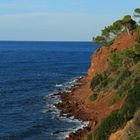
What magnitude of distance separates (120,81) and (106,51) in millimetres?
25037

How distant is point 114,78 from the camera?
68875 millimetres

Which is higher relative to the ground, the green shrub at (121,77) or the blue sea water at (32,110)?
the green shrub at (121,77)

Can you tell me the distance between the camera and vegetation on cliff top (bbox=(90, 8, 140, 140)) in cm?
3941

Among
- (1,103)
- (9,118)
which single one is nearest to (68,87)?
(1,103)

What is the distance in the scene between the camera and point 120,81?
63.8 meters

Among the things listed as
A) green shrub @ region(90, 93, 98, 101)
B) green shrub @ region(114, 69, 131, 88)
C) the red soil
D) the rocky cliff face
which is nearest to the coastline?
the red soil

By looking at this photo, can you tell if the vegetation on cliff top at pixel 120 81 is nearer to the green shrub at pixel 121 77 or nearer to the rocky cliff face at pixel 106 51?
the green shrub at pixel 121 77

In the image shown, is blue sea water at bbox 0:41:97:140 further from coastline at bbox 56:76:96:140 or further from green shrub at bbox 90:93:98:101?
green shrub at bbox 90:93:98:101

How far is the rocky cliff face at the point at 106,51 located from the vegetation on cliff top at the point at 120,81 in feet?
5.68

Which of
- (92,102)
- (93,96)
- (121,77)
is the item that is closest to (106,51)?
(93,96)

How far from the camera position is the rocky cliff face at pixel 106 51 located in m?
81.5

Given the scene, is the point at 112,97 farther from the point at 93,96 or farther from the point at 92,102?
the point at 93,96

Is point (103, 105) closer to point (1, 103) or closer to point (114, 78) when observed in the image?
point (114, 78)

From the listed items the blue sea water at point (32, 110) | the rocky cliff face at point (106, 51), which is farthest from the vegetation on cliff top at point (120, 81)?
the blue sea water at point (32, 110)
